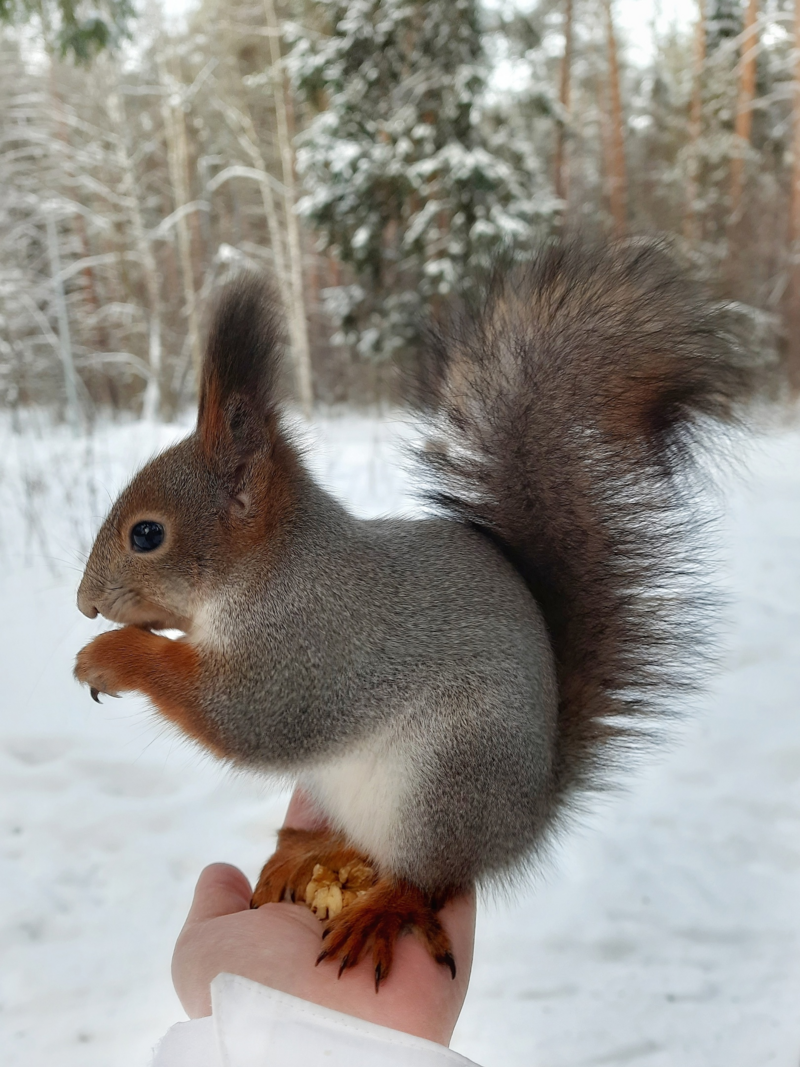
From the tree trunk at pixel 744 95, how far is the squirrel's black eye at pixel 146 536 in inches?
248

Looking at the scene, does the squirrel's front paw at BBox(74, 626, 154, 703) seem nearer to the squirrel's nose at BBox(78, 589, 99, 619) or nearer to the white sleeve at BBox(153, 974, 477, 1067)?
the squirrel's nose at BBox(78, 589, 99, 619)

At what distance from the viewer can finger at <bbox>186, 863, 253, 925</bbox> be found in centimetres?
98

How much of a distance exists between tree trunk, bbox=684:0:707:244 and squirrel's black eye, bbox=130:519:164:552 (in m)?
6.93

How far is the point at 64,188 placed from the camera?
8.19 m

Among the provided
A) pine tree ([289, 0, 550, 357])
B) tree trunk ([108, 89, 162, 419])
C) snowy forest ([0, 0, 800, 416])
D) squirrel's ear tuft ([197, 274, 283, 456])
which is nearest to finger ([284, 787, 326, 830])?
squirrel's ear tuft ([197, 274, 283, 456])

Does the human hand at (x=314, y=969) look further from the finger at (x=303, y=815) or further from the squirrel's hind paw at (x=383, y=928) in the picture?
the finger at (x=303, y=815)

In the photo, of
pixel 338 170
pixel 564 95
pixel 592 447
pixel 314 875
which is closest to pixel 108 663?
pixel 314 875

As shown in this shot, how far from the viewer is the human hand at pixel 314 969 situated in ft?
2.66

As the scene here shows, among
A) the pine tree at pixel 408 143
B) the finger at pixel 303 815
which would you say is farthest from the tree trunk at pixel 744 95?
the finger at pixel 303 815

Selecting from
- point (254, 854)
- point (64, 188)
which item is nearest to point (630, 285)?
point (254, 854)

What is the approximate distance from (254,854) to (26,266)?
729 cm

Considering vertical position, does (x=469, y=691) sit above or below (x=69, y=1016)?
above

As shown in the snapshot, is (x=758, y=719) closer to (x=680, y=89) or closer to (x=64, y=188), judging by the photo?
(x=64, y=188)

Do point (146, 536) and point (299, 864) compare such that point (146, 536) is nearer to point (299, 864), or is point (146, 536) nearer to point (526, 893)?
point (299, 864)
